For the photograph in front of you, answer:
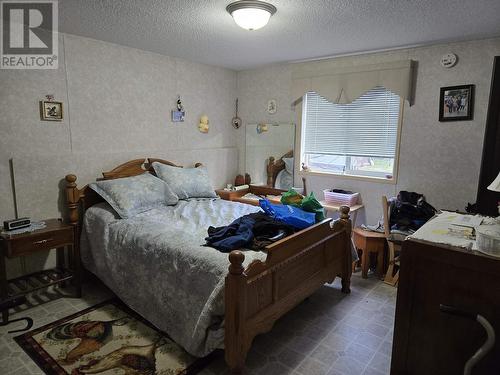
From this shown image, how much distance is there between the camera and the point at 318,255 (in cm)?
249

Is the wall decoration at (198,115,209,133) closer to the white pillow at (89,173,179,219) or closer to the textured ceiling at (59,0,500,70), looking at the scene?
the textured ceiling at (59,0,500,70)

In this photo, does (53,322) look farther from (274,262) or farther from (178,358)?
(274,262)

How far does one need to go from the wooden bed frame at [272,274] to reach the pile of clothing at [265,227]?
130mm

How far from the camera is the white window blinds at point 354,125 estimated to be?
3416mm

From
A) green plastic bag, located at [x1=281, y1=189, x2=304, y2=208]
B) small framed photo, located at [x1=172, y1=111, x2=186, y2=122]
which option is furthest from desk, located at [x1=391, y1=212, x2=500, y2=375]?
small framed photo, located at [x1=172, y1=111, x2=186, y2=122]

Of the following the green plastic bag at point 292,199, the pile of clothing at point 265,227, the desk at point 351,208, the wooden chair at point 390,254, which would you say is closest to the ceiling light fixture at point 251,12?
the pile of clothing at point 265,227

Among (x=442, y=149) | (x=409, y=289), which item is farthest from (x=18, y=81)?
(x=442, y=149)

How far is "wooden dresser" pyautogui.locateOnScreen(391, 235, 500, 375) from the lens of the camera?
1.40 meters

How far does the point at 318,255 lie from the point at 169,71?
2629 millimetres

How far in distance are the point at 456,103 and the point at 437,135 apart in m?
0.32

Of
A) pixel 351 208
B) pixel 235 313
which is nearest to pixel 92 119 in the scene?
pixel 235 313

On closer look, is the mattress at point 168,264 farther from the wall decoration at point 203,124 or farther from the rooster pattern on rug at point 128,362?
the wall decoration at point 203,124

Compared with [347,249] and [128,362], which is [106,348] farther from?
[347,249]

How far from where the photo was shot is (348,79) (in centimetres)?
354
